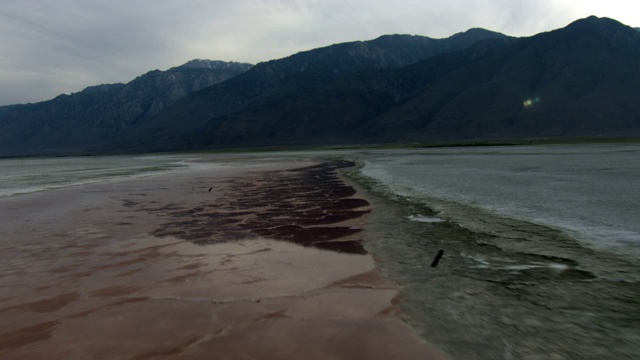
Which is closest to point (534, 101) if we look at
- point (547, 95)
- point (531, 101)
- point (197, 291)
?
point (531, 101)

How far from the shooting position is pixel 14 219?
14.6 meters

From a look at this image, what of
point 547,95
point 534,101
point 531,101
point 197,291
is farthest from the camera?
point 531,101

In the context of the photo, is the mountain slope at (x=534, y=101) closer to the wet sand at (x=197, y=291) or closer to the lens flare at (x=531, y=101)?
the lens flare at (x=531, y=101)

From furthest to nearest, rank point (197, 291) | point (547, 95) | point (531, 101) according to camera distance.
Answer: point (531, 101), point (547, 95), point (197, 291)

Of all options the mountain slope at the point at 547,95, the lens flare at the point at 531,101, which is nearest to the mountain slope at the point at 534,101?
the lens flare at the point at 531,101

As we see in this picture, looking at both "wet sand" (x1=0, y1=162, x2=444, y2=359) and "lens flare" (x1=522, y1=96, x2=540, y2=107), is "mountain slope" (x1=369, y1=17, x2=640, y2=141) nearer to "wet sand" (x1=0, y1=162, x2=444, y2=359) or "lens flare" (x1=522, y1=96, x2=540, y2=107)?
"lens flare" (x1=522, y1=96, x2=540, y2=107)

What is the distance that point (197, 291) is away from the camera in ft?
22.6

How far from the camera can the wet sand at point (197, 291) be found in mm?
5023

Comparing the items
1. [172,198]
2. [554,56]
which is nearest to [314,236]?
[172,198]

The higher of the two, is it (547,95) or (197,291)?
(547,95)

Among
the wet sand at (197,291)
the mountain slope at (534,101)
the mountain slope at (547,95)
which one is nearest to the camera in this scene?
the wet sand at (197,291)

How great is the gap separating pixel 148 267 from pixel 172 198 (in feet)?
38.9

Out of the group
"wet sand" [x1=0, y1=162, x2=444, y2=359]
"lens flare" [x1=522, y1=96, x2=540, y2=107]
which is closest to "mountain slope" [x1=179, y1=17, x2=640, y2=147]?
"lens flare" [x1=522, y1=96, x2=540, y2=107]

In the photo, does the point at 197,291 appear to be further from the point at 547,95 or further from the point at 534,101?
the point at 547,95
